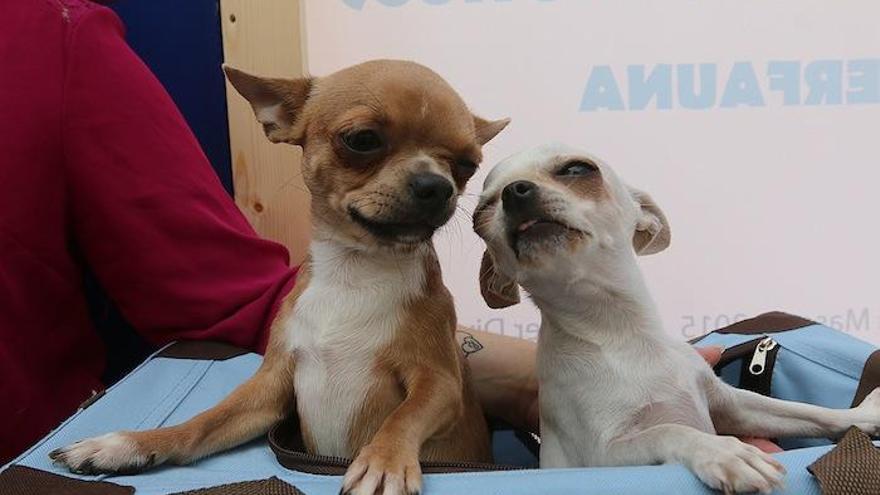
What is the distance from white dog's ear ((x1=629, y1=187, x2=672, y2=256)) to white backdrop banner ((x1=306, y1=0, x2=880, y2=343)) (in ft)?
2.12

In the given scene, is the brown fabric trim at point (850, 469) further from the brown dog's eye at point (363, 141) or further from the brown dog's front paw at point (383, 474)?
the brown dog's eye at point (363, 141)

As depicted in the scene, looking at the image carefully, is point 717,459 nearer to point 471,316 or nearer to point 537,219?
point 537,219

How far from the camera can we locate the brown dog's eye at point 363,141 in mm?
1030

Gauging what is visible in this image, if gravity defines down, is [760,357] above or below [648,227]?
below

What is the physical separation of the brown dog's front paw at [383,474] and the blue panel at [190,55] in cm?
110

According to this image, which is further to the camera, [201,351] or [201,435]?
[201,351]

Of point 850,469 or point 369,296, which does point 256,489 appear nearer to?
point 369,296

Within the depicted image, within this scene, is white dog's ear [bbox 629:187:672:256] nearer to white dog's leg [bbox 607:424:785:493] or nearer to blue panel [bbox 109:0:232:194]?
white dog's leg [bbox 607:424:785:493]

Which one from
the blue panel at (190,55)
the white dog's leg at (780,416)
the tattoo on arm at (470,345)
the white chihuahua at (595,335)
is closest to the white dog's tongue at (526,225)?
the white chihuahua at (595,335)

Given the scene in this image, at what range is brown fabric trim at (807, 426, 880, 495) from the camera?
2.21 ft

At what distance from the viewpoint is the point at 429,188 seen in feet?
3.24

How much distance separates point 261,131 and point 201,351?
0.63 meters

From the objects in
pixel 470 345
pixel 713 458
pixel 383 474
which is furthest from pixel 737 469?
pixel 470 345

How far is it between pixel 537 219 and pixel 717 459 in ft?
1.18
